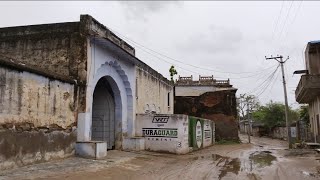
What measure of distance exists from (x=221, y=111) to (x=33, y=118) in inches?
973

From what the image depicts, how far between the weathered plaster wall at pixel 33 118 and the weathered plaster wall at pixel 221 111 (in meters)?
22.1

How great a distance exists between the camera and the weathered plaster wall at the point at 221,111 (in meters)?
33.6

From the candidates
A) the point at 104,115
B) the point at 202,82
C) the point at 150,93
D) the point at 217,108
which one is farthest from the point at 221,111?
the point at 104,115

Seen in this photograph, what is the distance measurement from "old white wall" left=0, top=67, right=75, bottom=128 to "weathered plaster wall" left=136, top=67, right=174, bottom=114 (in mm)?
7501

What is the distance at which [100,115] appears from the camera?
61.6 ft

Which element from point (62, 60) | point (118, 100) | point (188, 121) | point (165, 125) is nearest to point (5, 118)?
point (62, 60)

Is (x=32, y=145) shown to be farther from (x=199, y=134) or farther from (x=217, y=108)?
(x=217, y=108)

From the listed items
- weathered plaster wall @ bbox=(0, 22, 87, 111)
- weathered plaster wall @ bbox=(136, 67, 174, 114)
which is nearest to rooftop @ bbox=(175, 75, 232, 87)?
A: weathered plaster wall @ bbox=(136, 67, 174, 114)

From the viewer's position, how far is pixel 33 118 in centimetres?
1109

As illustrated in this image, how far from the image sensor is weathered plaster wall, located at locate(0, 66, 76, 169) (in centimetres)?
989

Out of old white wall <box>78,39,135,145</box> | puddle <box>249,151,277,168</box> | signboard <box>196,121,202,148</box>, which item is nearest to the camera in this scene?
old white wall <box>78,39,135,145</box>

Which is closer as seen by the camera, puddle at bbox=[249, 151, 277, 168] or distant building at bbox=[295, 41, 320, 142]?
puddle at bbox=[249, 151, 277, 168]

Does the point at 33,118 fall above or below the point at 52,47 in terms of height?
below

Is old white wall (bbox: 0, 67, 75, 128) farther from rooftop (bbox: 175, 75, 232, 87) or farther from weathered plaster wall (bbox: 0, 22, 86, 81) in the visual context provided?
rooftop (bbox: 175, 75, 232, 87)
